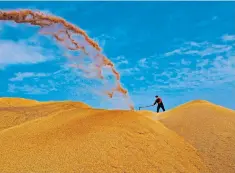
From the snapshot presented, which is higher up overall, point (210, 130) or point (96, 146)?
point (210, 130)

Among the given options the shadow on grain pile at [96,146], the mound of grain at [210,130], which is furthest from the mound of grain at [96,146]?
the mound of grain at [210,130]

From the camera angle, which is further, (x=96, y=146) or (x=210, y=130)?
(x=210, y=130)

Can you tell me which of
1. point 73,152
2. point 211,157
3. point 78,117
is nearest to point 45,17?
point 78,117

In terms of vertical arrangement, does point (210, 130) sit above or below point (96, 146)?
above

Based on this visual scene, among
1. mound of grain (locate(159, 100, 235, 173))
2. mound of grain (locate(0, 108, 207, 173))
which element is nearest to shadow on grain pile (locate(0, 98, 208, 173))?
mound of grain (locate(0, 108, 207, 173))

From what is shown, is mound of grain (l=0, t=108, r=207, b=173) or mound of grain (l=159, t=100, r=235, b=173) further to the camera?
mound of grain (l=159, t=100, r=235, b=173)

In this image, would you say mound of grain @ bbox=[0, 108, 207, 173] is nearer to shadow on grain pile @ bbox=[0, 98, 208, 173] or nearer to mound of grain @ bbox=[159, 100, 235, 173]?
shadow on grain pile @ bbox=[0, 98, 208, 173]

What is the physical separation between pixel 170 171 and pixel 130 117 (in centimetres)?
210

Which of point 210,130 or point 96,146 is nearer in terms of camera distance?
point 96,146

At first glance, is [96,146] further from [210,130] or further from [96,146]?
[210,130]

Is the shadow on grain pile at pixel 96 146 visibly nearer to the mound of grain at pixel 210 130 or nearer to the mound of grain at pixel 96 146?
the mound of grain at pixel 96 146

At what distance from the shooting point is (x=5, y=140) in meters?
7.24

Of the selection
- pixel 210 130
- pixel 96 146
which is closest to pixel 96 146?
pixel 96 146

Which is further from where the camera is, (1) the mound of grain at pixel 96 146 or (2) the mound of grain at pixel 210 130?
(2) the mound of grain at pixel 210 130
